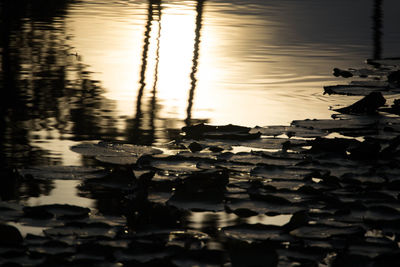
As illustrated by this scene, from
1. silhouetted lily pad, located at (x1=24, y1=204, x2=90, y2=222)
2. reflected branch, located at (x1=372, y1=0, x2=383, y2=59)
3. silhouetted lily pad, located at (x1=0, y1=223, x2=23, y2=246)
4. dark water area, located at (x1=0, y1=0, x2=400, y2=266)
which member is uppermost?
silhouetted lily pad, located at (x1=0, y1=223, x2=23, y2=246)

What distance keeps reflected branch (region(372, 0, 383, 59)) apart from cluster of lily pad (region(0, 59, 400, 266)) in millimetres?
5724

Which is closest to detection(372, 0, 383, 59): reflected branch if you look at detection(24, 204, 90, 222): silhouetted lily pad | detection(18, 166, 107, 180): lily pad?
detection(18, 166, 107, 180): lily pad

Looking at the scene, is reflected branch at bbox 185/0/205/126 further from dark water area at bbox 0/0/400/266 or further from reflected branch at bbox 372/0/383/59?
reflected branch at bbox 372/0/383/59

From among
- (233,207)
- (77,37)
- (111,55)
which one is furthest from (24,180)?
(77,37)

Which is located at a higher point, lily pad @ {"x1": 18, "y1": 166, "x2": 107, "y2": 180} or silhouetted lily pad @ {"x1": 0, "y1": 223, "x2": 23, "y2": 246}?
silhouetted lily pad @ {"x1": 0, "y1": 223, "x2": 23, "y2": 246}

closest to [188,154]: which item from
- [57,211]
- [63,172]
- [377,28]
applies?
[63,172]

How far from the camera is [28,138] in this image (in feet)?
20.6

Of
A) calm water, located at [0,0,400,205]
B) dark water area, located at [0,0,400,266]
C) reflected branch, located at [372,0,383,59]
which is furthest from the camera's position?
reflected branch, located at [372,0,383,59]

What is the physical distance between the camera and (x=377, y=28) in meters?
15.1

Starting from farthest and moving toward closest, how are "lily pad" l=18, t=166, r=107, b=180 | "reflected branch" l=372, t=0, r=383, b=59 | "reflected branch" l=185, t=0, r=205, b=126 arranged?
"reflected branch" l=372, t=0, r=383, b=59 → "reflected branch" l=185, t=0, r=205, b=126 → "lily pad" l=18, t=166, r=107, b=180

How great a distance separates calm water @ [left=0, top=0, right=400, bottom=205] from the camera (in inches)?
272

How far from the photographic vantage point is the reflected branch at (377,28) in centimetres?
1217

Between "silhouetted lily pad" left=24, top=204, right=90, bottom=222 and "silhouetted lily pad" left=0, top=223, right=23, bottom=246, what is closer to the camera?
"silhouetted lily pad" left=0, top=223, right=23, bottom=246

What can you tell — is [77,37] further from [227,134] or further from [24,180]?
[24,180]
